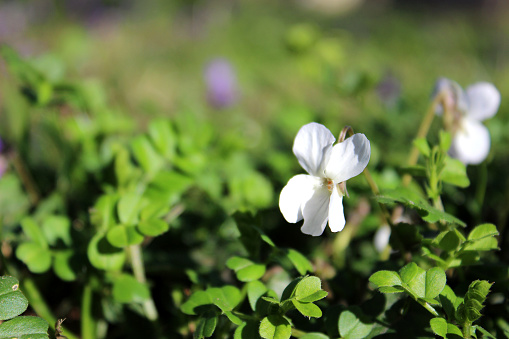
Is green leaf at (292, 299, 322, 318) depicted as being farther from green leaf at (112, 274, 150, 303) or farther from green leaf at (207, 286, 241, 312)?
green leaf at (112, 274, 150, 303)

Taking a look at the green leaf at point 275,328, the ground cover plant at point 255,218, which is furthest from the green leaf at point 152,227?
the green leaf at point 275,328

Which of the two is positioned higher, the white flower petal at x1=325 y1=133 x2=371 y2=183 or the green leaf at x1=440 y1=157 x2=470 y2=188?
the white flower petal at x1=325 y1=133 x2=371 y2=183

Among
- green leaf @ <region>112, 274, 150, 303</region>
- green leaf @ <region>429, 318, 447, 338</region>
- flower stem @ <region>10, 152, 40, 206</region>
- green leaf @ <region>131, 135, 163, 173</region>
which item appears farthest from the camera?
flower stem @ <region>10, 152, 40, 206</region>

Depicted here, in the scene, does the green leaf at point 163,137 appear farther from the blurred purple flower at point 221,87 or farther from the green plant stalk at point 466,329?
the blurred purple flower at point 221,87

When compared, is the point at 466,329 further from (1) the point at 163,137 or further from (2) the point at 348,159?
(1) the point at 163,137

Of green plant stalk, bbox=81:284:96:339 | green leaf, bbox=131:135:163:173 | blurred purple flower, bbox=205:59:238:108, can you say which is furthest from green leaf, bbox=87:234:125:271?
blurred purple flower, bbox=205:59:238:108

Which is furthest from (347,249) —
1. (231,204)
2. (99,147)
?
(99,147)

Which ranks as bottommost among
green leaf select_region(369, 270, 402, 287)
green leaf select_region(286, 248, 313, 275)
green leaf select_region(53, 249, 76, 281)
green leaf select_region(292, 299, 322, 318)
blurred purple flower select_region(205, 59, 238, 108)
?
blurred purple flower select_region(205, 59, 238, 108)

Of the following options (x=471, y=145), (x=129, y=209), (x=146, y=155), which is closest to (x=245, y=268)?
(x=129, y=209)
